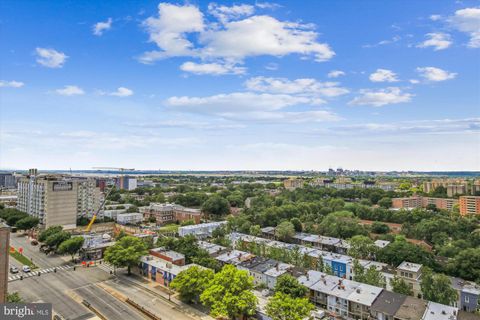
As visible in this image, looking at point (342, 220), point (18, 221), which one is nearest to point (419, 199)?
point (342, 220)

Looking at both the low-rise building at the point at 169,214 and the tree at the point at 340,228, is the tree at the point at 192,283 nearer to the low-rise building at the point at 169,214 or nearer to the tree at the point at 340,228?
the tree at the point at 340,228

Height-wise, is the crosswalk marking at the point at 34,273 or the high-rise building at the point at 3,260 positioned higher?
the high-rise building at the point at 3,260

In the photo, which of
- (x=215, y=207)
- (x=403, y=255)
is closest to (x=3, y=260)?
(x=403, y=255)

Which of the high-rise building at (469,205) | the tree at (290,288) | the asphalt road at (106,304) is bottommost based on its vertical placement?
the asphalt road at (106,304)

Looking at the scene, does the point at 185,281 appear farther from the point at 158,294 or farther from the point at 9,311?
the point at 9,311

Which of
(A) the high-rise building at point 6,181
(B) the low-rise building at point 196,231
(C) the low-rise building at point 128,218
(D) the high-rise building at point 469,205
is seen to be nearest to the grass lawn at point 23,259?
(B) the low-rise building at point 196,231

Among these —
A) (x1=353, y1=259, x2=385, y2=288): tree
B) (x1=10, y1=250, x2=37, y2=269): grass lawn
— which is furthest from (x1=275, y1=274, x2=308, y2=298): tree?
(x1=10, y1=250, x2=37, y2=269): grass lawn
